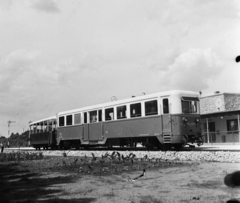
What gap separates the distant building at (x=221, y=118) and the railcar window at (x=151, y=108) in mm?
10525

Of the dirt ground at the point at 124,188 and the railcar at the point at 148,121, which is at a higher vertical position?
the railcar at the point at 148,121

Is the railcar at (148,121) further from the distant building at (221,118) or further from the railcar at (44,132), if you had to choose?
the distant building at (221,118)

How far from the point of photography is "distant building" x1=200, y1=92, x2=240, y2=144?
25609 mm

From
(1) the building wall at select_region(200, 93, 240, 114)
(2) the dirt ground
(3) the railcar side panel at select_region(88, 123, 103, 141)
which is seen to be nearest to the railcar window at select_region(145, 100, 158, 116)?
(3) the railcar side panel at select_region(88, 123, 103, 141)

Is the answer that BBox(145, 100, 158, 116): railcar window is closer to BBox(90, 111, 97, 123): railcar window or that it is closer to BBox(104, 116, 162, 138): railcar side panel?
Answer: BBox(104, 116, 162, 138): railcar side panel

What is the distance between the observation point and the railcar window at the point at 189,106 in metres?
15.5

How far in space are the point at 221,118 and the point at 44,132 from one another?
16772mm

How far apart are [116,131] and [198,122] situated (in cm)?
504

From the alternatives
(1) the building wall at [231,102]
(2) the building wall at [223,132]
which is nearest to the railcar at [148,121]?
(2) the building wall at [223,132]

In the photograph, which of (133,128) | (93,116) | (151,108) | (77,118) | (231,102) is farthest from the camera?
(231,102)

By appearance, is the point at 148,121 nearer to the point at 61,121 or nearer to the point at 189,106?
the point at 189,106

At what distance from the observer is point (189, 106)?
51.9 feet

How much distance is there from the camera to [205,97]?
107ft

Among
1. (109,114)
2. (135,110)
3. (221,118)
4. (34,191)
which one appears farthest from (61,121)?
(34,191)
